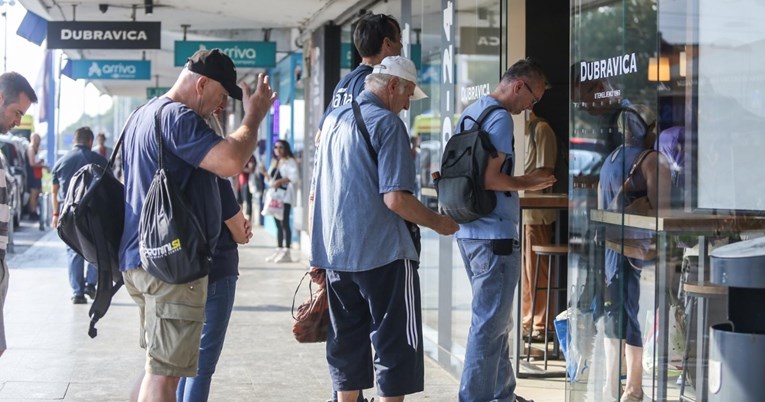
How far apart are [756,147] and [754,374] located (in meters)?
1.36

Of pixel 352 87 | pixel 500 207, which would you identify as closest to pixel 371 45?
pixel 352 87

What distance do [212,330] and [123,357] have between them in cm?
332

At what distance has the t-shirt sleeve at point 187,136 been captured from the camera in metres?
4.21

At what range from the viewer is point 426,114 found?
28.8ft

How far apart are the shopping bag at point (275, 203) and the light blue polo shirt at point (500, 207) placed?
32.6 ft

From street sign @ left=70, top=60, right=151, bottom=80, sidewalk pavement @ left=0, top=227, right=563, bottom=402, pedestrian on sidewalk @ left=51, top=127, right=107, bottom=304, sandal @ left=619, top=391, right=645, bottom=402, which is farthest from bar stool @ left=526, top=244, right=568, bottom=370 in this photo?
street sign @ left=70, top=60, right=151, bottom=80

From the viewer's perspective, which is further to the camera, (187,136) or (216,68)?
(216,68)

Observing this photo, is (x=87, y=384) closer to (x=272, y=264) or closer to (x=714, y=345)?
(x=714, y=345)

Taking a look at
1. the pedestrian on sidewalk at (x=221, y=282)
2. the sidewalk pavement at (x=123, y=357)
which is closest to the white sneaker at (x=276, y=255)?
the sidewalk pavement at (x=123, y=357)

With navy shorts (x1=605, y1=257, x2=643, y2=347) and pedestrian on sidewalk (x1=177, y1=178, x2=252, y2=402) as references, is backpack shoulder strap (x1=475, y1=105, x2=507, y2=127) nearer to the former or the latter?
navy shorts (x1=605, y1=257, x2=643, y2=347)

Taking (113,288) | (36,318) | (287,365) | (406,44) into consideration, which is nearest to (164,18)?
(36,318)

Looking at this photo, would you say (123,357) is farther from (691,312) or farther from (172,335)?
(691,312)

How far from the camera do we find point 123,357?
8055mm

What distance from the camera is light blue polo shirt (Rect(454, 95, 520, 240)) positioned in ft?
17.9
